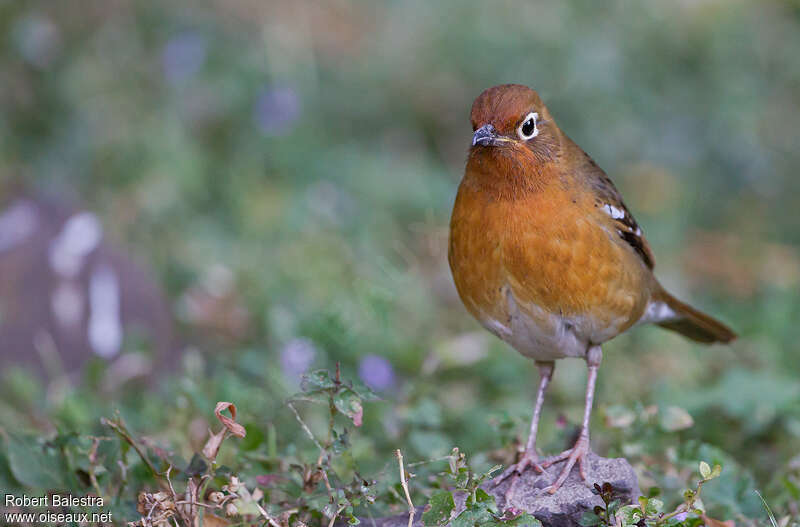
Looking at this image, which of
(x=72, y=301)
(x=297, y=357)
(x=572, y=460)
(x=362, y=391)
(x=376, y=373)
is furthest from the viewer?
(x=72, y=301)

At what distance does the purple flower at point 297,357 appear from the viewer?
546 centimetres

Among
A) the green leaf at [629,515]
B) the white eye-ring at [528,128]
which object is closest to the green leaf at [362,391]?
the green leaf at [629,515]

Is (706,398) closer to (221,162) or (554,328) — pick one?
(554,328)

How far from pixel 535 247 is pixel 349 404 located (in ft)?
3.15

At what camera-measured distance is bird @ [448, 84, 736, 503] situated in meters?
3.87

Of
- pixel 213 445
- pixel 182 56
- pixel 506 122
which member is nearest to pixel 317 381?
pixel 213 445

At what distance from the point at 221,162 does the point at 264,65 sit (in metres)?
1.29

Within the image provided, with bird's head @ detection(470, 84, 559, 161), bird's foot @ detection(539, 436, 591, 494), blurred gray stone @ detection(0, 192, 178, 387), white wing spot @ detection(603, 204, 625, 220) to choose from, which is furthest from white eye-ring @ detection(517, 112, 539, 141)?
blurred gray stone @ detection(0, 192, 178, 387)

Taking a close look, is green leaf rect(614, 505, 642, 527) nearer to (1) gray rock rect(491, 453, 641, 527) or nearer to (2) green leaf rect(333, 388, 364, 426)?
(1) gray rock rect(491, 453, 641, 527)

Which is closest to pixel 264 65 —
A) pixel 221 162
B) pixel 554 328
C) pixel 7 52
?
pixel 221 162

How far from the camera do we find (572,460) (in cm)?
378

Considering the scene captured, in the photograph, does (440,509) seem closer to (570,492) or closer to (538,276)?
(570,492)

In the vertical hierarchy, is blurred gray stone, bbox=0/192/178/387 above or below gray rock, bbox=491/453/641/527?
below

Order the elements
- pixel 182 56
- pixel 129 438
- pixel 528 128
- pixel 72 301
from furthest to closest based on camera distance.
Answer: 1. pixel 182 56
2. pixel 72 301
3. pixel 528 128
4. pixel 129 438
